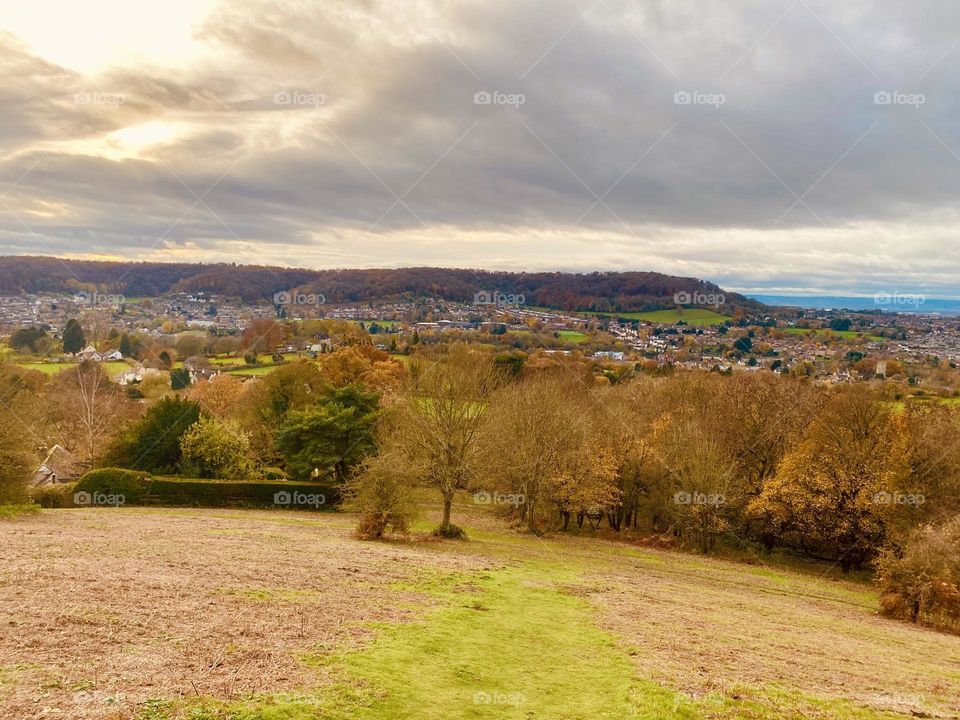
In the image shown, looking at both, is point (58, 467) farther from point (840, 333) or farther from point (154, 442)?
point (840, 333)

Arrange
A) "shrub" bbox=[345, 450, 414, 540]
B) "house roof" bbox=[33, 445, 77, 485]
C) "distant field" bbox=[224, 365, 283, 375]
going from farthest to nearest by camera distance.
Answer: "distant field" bbox=[224, 365, 283, 375] < "house roof" bbox=[33, 445, 77, 485] < "shrub" bbox=[345, 450, 414, 540]

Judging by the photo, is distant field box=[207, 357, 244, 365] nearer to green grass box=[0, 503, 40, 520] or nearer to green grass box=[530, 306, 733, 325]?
green grass box=[0, 503, 40, 520]

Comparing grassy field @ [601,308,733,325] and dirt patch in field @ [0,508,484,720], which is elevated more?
grassy field @ [601,308,733,325]

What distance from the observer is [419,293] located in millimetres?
178125

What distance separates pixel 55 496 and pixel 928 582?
47613 mm

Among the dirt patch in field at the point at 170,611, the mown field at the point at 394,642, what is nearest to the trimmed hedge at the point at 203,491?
the mown field at the point at 394,642

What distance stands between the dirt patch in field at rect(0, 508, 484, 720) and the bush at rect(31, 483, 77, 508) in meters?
17.1

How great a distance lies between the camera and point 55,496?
125ft

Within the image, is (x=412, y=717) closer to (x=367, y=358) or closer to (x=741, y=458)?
(x=741, y=458)

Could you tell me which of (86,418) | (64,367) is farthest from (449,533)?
(64,367)

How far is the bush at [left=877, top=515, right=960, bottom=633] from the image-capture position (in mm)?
24203

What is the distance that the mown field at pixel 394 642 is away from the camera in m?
9.40

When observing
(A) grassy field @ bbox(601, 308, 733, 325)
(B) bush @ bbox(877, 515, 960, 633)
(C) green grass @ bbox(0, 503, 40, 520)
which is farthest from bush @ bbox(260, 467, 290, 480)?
(A) grassy field @ bbox(601, 308, 733, 325)

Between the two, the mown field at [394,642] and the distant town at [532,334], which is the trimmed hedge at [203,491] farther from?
the distant town at [532,334]
